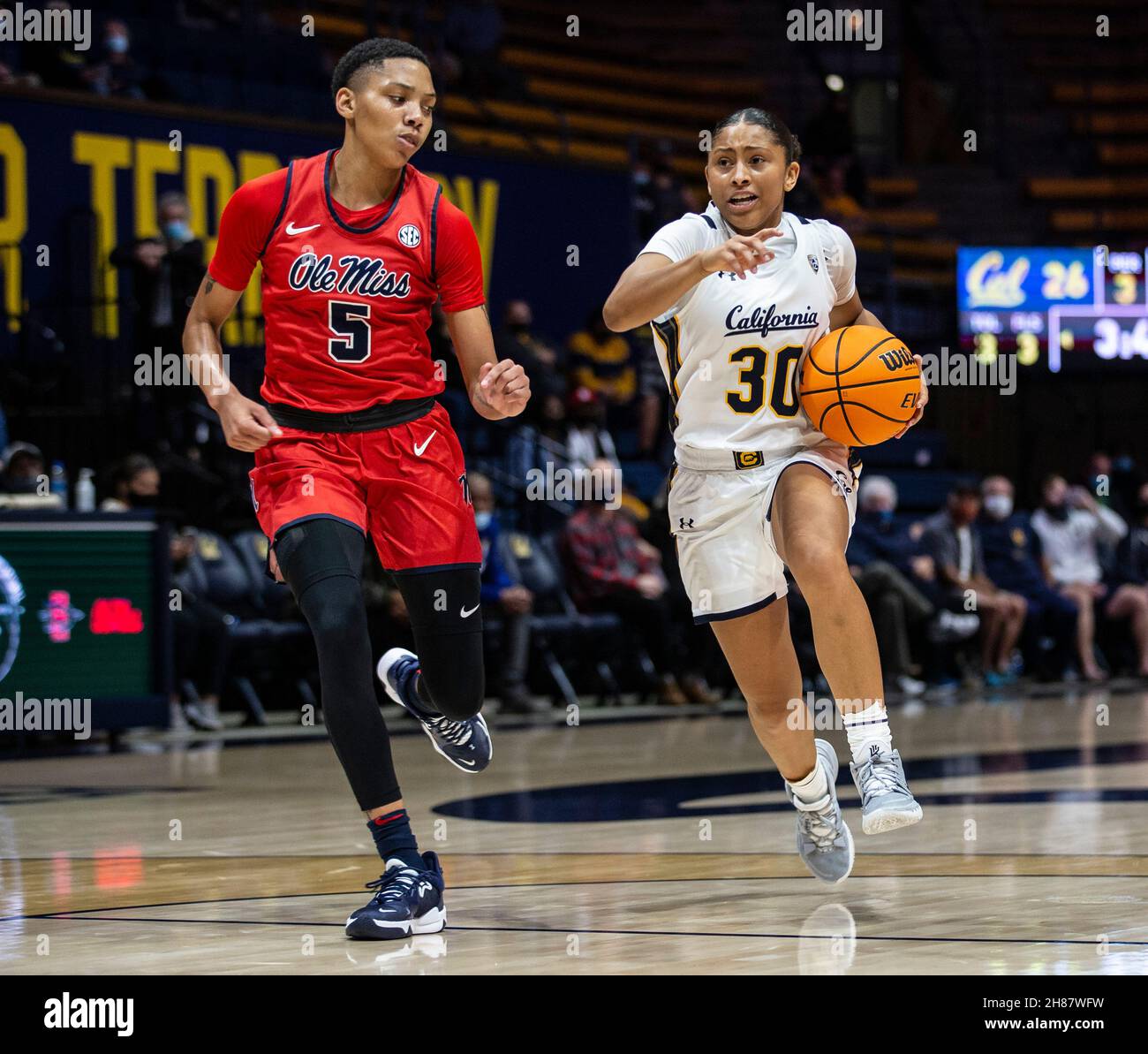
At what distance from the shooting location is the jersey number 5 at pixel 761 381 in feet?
16.9

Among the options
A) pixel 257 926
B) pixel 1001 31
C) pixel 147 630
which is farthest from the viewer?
pixel 1001 31

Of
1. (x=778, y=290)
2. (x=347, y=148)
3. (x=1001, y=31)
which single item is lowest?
(x=778, y=290)

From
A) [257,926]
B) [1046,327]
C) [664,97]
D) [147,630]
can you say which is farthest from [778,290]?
[664,97]

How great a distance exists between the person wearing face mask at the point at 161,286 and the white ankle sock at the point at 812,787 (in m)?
8.16

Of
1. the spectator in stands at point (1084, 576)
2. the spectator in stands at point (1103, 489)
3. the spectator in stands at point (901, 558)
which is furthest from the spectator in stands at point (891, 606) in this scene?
the spectator in stands at point (1103, 489)

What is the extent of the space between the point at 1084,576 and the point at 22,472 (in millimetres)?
9280

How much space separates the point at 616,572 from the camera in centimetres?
1338

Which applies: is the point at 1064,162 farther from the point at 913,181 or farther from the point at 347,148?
the point at 347,148

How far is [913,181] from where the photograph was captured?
24.2m

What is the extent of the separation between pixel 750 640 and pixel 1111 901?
1118 mm

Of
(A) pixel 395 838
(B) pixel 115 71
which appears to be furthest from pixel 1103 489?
(A) pixel 395 838

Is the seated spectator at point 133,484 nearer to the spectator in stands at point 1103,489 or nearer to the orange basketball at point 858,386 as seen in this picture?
the orange basketball at point 858,386

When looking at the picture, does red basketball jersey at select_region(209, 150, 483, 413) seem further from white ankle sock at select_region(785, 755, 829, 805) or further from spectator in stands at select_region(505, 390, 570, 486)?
spectator in stands at select_region(505, 390, 570, 486)

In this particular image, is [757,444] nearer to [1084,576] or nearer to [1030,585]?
[1030,585]
